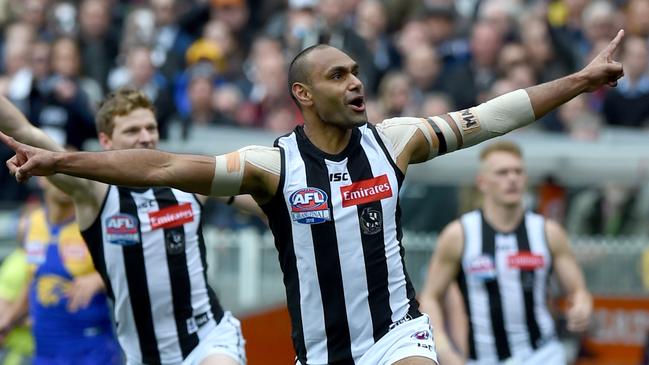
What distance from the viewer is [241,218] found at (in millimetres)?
13891

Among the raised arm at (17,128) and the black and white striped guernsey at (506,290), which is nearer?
the raised arm at (17,128)

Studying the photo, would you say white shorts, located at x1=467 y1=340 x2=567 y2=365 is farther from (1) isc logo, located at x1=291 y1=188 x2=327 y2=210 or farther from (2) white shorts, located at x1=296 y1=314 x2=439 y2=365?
(1) isc logo, located at x1=291 y1=188 x2=327 y2=210

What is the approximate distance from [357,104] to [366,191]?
0.45 meters

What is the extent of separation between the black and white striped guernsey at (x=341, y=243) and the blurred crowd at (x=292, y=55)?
266 inches

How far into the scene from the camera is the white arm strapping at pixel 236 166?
695 centimetres

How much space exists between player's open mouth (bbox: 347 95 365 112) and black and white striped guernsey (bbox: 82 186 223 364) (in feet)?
5.89

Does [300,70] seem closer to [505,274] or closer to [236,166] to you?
[236,166]

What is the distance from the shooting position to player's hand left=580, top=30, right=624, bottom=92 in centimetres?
697

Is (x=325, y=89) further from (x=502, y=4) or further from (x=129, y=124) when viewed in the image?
(x=502, y=4)

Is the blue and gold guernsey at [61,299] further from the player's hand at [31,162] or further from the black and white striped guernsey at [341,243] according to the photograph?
the player's hand at [31,162]

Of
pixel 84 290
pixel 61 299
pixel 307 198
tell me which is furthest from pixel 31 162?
pixel 61 299

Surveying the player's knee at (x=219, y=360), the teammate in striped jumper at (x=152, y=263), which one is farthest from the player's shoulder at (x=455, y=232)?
the player's knee at (x=219, y=360)

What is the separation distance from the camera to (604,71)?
6969 millimetres

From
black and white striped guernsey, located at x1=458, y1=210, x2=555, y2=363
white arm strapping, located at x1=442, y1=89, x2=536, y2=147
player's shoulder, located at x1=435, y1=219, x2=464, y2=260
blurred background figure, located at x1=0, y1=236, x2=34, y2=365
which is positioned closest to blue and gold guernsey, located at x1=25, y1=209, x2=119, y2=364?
blurred background figure, located at x1=0, y1=236, x2=34, y2=365
